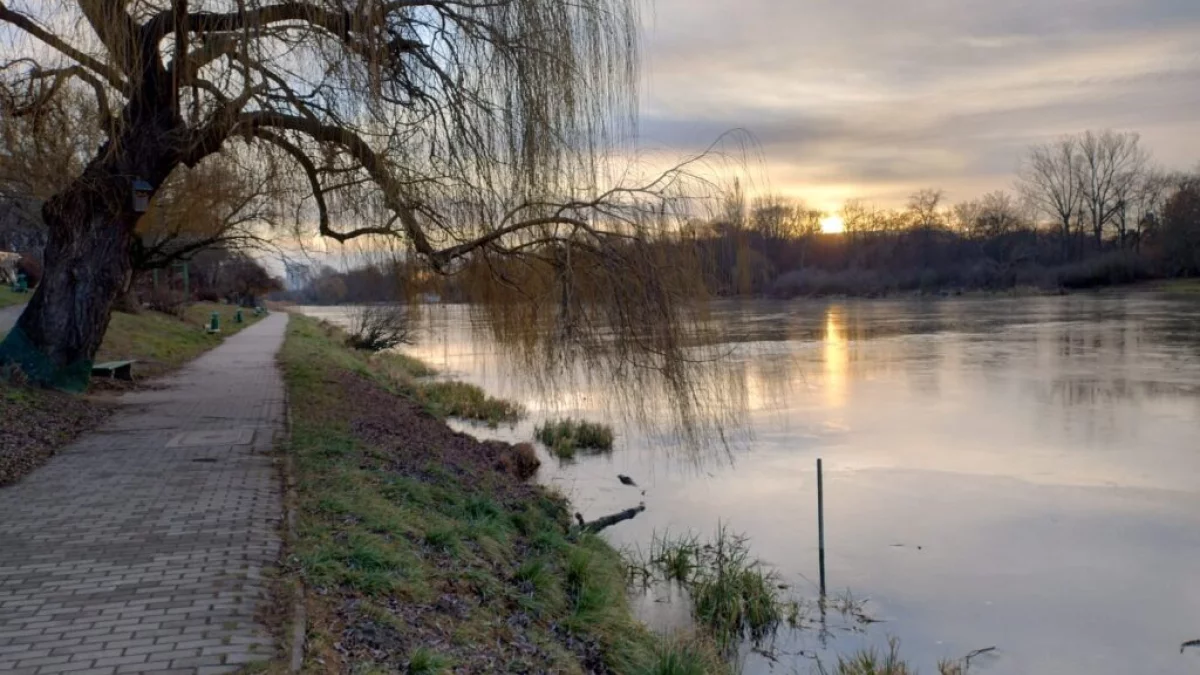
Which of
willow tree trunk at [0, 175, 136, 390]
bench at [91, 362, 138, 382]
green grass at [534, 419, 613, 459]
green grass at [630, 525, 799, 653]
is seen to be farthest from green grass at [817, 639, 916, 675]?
bench at [91, 362, 138, 382]

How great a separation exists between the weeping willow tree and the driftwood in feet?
7.73

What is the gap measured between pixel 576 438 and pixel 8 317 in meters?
15.7

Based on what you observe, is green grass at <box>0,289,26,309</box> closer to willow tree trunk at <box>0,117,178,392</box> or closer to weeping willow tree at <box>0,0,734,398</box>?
willow tree trunk at <box>0,117,178,392</box>

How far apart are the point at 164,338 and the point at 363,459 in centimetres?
1730

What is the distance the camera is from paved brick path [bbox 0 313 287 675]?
4.17m

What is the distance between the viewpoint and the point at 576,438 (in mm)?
15141

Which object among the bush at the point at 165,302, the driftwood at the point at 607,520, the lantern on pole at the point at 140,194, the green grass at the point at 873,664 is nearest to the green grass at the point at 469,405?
the driftwood at the point at 607,520

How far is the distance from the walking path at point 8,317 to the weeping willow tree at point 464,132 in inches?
407

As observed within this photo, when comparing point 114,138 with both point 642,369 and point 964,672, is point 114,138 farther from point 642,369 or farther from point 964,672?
point 964,672

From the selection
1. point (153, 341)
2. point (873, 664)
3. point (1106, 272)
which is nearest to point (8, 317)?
point (153, 341)

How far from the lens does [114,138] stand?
9.75 m

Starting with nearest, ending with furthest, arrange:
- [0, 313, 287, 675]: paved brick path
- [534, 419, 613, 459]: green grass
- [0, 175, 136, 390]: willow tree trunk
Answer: [0, 313, 287, 675]: paved brick path < [0, 175, 136, 390]: willow tree trunk < [534, 419, 613, 459]: green grass

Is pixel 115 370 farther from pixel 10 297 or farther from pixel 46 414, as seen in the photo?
pixel 10 297

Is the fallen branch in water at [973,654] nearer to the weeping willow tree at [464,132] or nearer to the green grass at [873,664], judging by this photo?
the green grass at [873,664]
